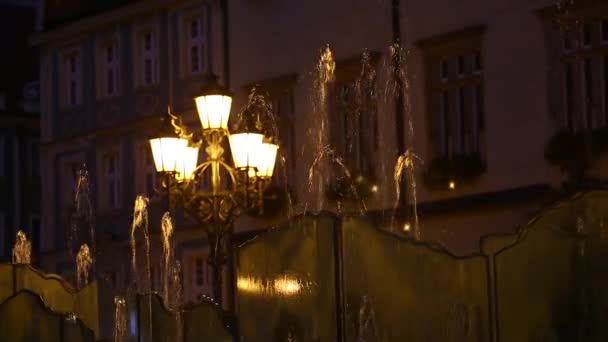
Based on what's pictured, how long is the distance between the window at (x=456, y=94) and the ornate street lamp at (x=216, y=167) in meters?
7.91

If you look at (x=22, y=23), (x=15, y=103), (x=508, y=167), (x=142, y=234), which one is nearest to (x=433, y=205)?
(x=508, y=167)

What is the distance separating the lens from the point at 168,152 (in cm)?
1942

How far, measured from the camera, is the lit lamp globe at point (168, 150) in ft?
63.7

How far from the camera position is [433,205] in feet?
88.9

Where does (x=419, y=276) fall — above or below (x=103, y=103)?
below

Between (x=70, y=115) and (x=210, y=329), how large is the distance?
27261mm

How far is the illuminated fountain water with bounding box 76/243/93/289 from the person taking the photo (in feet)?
119

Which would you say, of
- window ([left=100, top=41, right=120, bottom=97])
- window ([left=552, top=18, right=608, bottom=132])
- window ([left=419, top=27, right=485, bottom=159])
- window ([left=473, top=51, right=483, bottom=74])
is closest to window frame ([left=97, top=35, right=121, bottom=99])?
window ([left=100, top=41, right=120, bottom=97])

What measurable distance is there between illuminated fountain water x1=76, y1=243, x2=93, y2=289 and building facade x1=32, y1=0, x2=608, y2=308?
383 mm

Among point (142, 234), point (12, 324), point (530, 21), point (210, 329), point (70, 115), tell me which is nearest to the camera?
point (210, 329)

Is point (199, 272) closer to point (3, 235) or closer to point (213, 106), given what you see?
point (3, 235)

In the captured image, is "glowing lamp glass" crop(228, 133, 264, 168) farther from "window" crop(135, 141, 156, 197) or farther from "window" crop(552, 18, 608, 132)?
"window" crop(135, 141, 156, 197)

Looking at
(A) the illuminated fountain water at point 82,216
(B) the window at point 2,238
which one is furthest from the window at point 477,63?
(B) the window at point 2,238

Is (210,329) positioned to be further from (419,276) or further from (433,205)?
(433,205)
